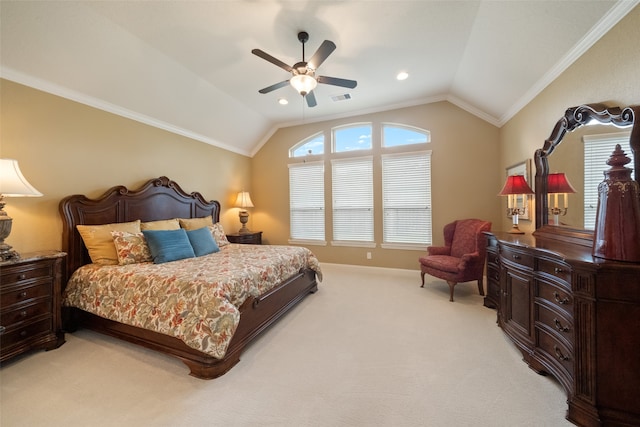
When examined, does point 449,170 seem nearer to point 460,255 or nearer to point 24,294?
point 460,255

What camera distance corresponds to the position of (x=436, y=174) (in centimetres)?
425

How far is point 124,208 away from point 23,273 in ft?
4.24

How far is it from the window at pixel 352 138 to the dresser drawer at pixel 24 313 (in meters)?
4.54

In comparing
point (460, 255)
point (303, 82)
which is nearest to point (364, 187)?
point (460, 255)

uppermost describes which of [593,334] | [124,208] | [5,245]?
[124,208]

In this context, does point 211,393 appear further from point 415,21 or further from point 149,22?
point 415,21

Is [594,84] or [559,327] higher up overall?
[594,84]

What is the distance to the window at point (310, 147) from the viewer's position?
5.09 m

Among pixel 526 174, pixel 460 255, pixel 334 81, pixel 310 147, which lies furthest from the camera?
pixel 310 147

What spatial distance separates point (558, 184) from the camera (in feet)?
8.02

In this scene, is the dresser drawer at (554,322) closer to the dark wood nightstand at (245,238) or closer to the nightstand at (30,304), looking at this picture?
the nightstand at (30,304)

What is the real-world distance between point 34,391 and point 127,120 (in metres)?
3.15

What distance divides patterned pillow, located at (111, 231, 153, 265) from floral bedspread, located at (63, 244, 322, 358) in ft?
0.45

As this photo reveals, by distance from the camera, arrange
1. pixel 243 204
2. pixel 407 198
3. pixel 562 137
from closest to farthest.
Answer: pixel 562 137 < pixel 407 198 < pixel 243 204
